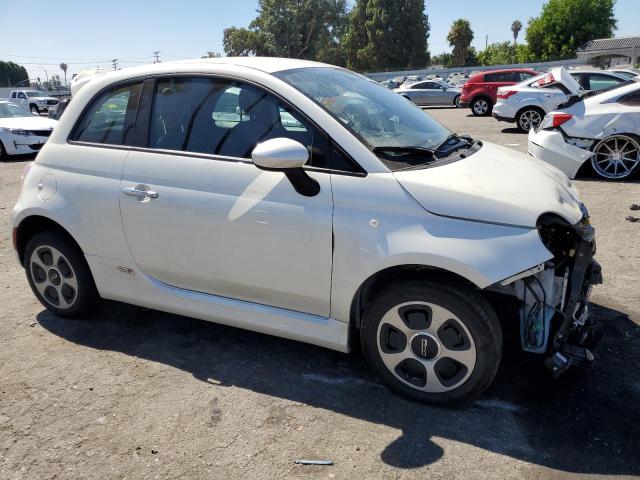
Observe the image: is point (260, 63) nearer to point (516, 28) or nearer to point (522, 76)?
point (522, 76)

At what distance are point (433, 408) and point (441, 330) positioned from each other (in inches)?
18.1

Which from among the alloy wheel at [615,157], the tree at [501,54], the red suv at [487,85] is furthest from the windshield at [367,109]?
the tree at [501,54]

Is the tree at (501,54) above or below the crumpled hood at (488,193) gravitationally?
above

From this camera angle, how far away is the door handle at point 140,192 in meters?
3.16

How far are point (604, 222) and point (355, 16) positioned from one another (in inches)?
Answer: 2558

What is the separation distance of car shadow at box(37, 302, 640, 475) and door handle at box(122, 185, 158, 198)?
3.43ft

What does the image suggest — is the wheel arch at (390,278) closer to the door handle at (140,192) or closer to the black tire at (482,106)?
the door handle at (140,192)

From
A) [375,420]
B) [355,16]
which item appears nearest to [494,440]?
[375,420]

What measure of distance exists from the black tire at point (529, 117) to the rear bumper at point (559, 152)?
20.9ft

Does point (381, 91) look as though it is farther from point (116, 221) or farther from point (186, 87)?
point (116, 221)

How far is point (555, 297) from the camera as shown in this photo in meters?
2.72

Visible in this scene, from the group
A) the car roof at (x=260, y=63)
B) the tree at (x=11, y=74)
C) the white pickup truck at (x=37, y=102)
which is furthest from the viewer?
the tree at (x=11, y=74)

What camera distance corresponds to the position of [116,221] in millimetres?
3322

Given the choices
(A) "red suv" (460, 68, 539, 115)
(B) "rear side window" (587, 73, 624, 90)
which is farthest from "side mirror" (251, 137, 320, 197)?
(A) "red suv" (460, 68, 539, 115)
